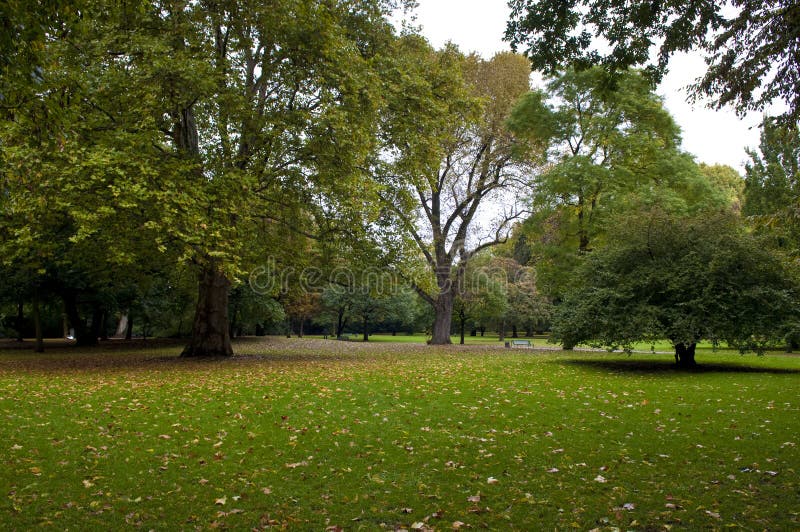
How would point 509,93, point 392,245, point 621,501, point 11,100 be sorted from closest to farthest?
point 621,501
point 11,100
point 392,245
point 509,93

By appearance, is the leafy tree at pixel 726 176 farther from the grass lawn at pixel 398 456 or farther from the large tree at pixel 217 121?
the grass lawn at pixel 398 456

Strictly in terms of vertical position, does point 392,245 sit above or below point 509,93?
below

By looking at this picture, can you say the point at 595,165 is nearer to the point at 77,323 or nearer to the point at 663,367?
the point at 663,367

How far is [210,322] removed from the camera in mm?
19594

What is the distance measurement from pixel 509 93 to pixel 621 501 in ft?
99.0

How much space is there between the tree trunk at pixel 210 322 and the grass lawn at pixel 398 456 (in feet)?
24.6

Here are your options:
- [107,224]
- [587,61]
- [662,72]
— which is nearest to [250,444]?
[587,61]

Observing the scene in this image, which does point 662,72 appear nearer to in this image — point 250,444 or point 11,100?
point 250,444

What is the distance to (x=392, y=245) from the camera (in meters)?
Answer: 20.8

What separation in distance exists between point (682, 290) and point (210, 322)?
16.5 metres

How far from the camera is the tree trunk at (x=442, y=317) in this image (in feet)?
106

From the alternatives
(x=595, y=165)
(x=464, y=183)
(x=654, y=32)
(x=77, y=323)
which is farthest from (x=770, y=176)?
(x=77, y=323)

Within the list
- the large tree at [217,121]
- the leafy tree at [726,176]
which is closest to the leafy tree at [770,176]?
the leafy tree at [726,176]

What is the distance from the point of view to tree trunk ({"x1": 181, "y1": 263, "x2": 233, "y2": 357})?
19.3 m
